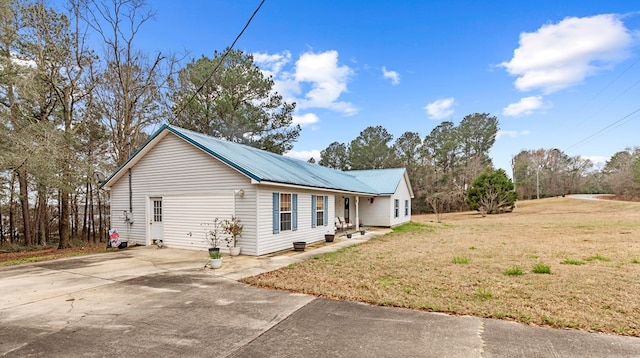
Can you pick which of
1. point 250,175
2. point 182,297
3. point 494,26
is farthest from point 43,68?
point 494,26

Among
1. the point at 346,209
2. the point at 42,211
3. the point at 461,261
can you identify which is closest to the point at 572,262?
the point at 461,261

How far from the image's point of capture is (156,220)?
1242 centimetres

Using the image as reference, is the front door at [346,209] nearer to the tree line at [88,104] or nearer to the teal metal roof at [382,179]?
the teal metal roof at [382,179]

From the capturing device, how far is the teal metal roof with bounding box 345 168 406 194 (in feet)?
71.7

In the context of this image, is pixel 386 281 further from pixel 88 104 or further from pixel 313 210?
pixel 88 104

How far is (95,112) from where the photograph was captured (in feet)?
59.2

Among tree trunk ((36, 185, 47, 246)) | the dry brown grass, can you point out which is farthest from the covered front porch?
tree trunk ((36, 185, 47, 246))

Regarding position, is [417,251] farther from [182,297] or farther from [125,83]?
[125,83]

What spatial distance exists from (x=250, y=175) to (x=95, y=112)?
46.5 feet

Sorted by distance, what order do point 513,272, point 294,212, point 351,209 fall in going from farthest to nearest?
1. point 351,209
2. point 294,212
3. point 513,272

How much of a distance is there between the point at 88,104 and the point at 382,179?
18.6 meters

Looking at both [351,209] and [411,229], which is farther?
[351,209]

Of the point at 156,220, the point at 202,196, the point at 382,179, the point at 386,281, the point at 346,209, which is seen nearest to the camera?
the point at 386,281

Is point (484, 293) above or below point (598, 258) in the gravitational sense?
above
